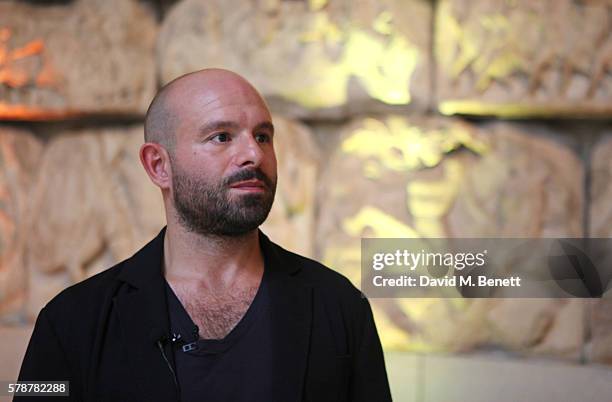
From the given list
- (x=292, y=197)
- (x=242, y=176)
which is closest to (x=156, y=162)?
(x=242, y=176)

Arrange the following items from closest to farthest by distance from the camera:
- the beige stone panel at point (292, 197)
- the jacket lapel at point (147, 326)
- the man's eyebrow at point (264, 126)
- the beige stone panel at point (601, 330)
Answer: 1. the jacket lapel at point (147, 326)
2. the man's eyebrow at point (264, 126)
3. the beige stone panel at point (601, 330)
4. the beige stone panel at point (292, 197)

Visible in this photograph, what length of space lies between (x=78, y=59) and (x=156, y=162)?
3.45ft

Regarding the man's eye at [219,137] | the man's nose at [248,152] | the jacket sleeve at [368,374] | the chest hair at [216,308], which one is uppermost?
the man's eye at [219,137]

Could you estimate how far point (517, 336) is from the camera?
2.05m

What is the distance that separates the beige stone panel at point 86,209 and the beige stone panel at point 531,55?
914 millimetres

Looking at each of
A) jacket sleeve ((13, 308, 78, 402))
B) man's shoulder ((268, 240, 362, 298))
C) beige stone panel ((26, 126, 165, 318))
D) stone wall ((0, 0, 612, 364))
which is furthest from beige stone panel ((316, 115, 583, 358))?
jacket sleeve ((13, 308, 78, 402))

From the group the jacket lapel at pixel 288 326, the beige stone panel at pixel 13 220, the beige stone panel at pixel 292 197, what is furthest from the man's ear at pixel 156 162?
the beige stone panel at pixel 13 220

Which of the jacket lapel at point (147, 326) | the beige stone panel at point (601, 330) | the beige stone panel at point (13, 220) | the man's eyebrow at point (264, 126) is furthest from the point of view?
the beige stone panel at point (13, 220)

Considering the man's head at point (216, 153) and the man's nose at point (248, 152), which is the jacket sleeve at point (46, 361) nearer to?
the man's head at point (216, 153)

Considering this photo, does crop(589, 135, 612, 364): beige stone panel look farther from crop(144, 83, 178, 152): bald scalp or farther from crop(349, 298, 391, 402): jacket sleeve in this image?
crop(144, 83, 178, 152): bald scalp

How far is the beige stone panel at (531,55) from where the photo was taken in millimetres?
2035

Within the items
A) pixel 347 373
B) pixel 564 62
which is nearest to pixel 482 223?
pixel 564 62

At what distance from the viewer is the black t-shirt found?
116 centimetres

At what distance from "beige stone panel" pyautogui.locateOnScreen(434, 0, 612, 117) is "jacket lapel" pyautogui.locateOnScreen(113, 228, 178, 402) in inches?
44.2
